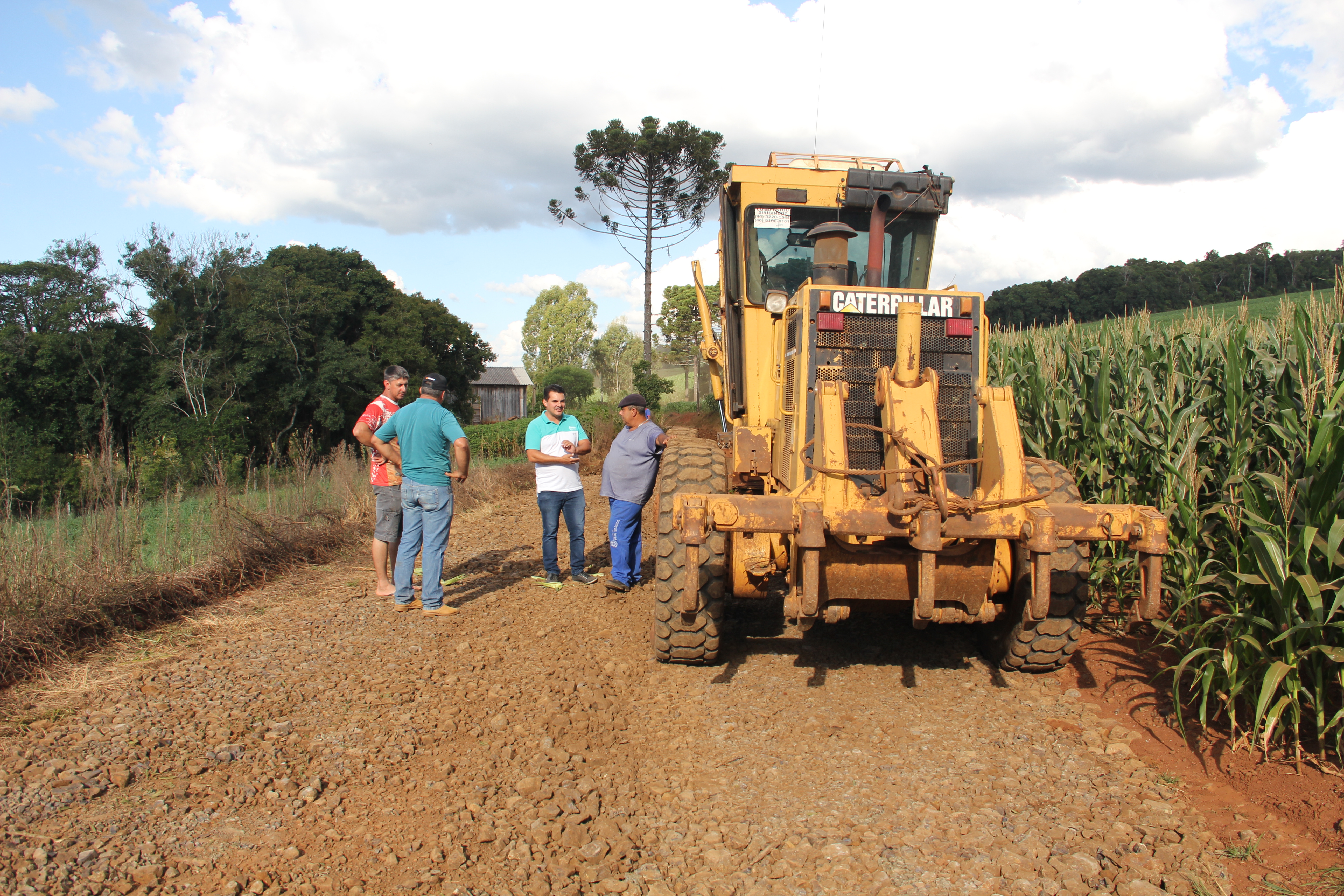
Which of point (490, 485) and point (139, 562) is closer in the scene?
point (139, 562)

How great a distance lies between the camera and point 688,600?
3887 mm

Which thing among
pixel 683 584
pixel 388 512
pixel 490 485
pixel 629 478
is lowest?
pixel 490 485

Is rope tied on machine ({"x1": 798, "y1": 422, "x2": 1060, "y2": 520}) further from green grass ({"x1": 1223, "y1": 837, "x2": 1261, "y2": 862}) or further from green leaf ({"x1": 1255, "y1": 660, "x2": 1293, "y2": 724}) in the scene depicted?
green grass ({"x1": 1223, "y1": 837, "x2": 1261, "y2": 862})

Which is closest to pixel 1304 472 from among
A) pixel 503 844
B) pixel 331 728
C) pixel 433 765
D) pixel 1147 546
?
pixel 1147 546

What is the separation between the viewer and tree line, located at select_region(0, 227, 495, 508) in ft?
87.2

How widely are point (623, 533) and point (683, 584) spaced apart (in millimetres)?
2314

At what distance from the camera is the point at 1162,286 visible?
66.8 ft

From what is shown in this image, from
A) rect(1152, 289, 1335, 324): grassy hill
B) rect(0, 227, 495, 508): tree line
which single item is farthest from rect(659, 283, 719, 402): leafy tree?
rect(1152, 289, 1335, 324): grassy hill

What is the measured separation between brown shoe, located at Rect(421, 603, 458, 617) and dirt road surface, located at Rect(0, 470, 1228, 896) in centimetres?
51

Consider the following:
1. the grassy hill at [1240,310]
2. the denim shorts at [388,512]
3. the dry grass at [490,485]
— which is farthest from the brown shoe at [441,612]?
the grassy hill at [1240,310]

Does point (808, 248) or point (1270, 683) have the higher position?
point (808, 248)

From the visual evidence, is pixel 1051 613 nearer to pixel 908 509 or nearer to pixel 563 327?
pixel 908 509

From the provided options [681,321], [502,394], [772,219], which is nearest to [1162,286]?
[772,219]

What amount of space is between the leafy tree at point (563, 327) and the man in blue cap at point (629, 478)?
5954 cm
